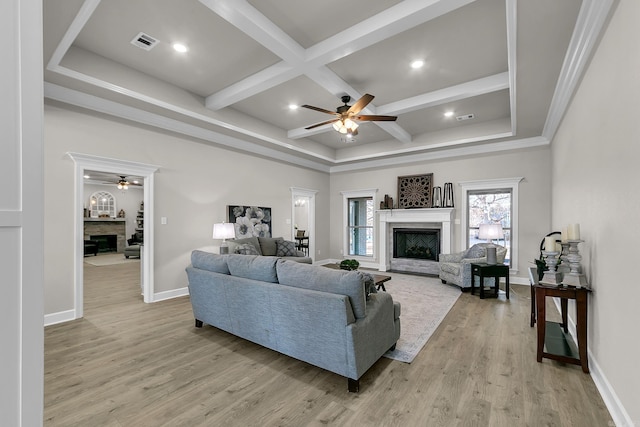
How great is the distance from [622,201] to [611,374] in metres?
1.22

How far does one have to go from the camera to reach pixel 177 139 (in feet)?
16.2

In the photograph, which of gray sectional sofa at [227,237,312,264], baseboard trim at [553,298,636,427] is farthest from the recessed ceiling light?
baseboard trim at [553,298,636,427]

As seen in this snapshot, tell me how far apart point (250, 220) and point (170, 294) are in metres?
2.07

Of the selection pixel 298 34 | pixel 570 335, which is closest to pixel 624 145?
pixel 570 335

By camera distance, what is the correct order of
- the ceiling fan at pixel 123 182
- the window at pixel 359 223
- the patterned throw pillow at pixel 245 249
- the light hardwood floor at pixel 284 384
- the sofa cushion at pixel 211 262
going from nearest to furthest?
the light hardwood floor at pixel 284 384, the sofa cushion at pixel 211 262, the patterned throw pillow at pixel 245 249, the window at pixel 359 223, the ceiling fan at pixel 123 182

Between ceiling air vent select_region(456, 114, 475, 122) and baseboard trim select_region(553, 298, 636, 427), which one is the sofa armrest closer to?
ceiling air vent select_region(456, 114, 475, 122)

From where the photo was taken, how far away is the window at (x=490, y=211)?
6.14 metres

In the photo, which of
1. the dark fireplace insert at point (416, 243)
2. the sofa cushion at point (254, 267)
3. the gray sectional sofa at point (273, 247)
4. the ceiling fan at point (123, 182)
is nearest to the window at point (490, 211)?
the dark fireplace insert at point (416, 243)

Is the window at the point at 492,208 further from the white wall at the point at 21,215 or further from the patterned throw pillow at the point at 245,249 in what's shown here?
the white wall at the point at 21,215

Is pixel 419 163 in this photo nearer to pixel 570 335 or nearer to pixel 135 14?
pixel 570 335

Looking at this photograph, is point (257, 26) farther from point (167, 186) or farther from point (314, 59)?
point (167, 186)

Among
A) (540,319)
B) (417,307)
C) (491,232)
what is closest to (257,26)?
(540,319)

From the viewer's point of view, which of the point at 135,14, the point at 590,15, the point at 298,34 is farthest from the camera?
the point at 298,34

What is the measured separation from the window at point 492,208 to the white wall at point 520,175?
0.33 feet
